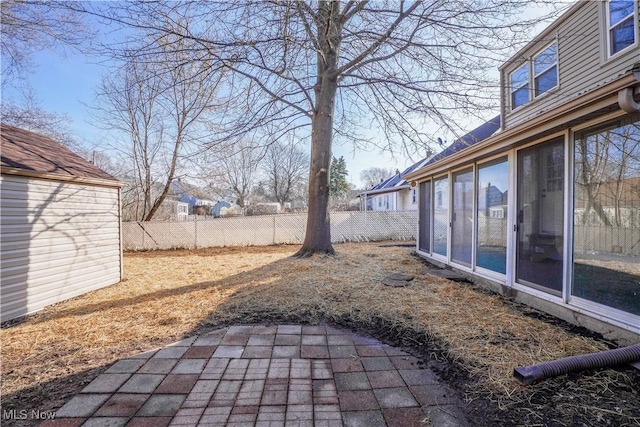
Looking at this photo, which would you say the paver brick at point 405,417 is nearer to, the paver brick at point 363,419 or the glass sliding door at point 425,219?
the paver brick at point 363,419

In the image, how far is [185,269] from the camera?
6262 millimetres

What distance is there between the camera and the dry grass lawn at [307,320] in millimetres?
2096

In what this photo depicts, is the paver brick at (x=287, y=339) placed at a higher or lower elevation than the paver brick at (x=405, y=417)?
lower

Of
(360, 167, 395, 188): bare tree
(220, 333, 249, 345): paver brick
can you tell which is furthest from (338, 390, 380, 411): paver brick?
(360, 167, 395, 188): bare tree

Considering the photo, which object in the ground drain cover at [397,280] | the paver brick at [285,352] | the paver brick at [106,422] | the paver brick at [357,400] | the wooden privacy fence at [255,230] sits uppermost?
the wooden privacy fence at [255,230]

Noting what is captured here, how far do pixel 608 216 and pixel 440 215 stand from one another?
336 centimetres

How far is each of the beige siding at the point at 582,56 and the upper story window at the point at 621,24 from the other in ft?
0.39

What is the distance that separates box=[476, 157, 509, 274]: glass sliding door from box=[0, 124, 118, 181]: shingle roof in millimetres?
6645

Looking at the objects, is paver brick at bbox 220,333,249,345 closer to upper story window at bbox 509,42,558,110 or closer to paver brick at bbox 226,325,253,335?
paver brick at bbox 226,325,253,335

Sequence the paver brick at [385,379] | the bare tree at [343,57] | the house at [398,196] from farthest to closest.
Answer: the house at [398,196], the bare tree at [343,57], the paver brick at [385,379]

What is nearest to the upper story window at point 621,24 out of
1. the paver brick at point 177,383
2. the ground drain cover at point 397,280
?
the ground drain cover at point 397,280

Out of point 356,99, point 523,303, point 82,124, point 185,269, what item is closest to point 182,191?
point 82,124

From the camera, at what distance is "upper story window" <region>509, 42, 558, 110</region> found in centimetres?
625

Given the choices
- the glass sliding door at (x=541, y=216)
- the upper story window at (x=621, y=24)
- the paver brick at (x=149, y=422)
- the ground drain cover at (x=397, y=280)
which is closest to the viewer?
the paver brick at (x=149, y=422)
